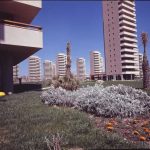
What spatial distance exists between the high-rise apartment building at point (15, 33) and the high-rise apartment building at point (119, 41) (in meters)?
75.2

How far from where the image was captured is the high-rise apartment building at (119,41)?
309 ft

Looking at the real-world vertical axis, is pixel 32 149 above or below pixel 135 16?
below

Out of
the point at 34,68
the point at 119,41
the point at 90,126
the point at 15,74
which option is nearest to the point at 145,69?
the point at 90,126

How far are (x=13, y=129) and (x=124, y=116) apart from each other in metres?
3.76

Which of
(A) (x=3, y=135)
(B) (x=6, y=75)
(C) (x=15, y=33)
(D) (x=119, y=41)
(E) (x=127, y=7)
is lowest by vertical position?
(A) (x=3, y=135)

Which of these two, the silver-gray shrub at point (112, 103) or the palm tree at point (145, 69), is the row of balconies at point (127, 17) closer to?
the palm tree at point (145, 69)

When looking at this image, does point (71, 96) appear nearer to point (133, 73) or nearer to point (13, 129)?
point (13, 129)

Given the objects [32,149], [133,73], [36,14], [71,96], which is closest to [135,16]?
[133,73]

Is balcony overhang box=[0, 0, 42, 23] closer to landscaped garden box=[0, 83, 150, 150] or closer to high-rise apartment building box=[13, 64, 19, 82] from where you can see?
landscaped garden box=[0, 83, 150, 150]

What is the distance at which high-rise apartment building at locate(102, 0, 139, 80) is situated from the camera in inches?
3713

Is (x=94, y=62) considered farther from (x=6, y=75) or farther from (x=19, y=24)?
(x=19, y=24)

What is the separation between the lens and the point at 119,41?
94938 mm

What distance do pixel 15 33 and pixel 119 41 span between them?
81.4 m

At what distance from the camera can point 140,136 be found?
19.1 ft
